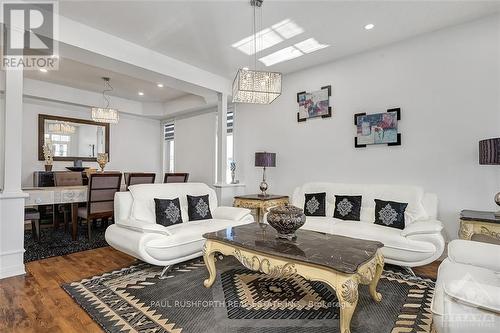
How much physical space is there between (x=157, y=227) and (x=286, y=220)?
1291mm

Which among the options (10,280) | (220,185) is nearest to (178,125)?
(220,185)

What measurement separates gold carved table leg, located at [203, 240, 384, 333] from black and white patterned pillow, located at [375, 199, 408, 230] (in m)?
1.08

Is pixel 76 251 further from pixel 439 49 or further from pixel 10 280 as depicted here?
pixel 439 49

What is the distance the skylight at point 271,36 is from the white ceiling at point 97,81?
2.43 meters

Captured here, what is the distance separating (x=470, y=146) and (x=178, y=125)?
5869 millimetres

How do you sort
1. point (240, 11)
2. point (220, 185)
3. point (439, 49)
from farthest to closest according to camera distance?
point (220, 185) < point (439, 49) < point (240, 11)

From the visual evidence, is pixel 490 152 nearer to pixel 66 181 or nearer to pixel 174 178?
pixel 174 178

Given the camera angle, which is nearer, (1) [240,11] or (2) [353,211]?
(1) [240,11]

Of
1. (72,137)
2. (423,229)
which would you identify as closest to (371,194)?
(423,229)

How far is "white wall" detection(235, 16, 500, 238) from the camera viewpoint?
9.85 ft

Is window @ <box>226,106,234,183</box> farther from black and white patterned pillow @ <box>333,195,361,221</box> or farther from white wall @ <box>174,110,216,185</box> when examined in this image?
black and white patterned pillow @ <box>333,195,361,221</box>

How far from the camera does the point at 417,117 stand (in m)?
3.42

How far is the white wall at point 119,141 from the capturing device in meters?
5.33

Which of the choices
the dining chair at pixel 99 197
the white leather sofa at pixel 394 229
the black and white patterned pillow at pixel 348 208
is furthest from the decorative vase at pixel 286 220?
the dining chair at pixel 99 197
